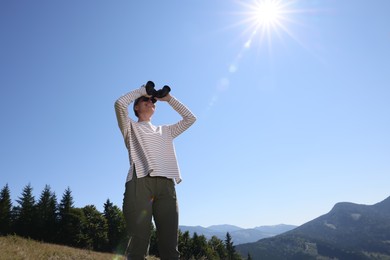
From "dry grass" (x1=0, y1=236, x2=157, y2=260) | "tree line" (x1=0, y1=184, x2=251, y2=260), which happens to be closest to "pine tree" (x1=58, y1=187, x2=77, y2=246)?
"tree line" (x1=0, y1=184, x2=251, y2=260)

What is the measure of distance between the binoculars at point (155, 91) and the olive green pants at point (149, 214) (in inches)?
44.9

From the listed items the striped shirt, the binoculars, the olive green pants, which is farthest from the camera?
the binoculars

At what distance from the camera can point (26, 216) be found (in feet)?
169

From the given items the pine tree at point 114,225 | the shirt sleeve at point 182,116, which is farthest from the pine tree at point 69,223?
the shirt sleeve at point 182,116

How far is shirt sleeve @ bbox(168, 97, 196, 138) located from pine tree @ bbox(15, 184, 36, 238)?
5474 cm

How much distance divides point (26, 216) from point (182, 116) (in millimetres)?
57230

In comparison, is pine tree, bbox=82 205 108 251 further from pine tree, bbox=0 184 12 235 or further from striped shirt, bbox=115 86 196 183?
striped shirt, bbox=115 86 196 183

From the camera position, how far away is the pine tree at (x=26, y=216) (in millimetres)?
50250

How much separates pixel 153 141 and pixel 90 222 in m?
56.2

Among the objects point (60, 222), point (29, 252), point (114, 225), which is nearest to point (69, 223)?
point (60, 222)

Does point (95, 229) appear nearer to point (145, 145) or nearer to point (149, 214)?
point (145, 145)

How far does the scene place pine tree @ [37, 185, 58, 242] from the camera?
169ft

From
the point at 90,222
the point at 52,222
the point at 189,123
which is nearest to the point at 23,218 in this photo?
the point at 52,222

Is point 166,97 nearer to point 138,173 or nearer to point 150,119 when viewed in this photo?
point 150,119
